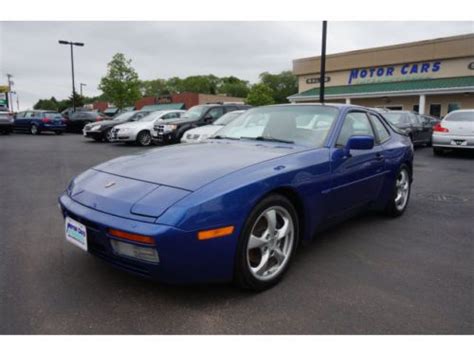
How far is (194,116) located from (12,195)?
718 centimetres

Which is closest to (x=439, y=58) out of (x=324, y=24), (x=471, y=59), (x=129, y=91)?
(x=471, y=59)

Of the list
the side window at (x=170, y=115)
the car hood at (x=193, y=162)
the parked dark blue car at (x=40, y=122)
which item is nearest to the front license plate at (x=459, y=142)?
the car hood at (x=193, y=162)

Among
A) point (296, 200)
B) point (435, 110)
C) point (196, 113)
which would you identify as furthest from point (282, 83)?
point (296, 200)

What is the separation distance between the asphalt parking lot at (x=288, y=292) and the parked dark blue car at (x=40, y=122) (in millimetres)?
18090

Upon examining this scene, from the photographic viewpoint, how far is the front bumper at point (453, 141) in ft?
32.6

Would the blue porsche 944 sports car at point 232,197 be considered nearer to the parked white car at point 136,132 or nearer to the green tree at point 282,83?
the parked white car at point 136,132

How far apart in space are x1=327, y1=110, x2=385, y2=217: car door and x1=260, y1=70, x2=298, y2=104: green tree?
86.6 m

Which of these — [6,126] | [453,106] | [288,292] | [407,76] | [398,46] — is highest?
[398,46]

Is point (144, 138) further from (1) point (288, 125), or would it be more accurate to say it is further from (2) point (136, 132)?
(1) point (288, 125)

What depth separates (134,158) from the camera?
10.5 ft

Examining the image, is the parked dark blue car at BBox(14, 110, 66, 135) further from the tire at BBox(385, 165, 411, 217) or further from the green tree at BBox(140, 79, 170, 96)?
the green tree at BBox(140, 79, 170, 96)

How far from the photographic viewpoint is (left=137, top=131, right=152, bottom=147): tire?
1345cm

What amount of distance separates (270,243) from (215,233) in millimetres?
605

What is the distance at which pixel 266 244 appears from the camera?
8.82 ft
